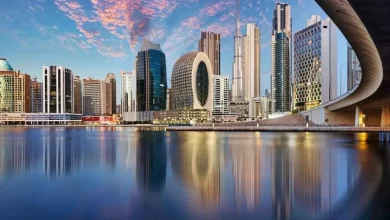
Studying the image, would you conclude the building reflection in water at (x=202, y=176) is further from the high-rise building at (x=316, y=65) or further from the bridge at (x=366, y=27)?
the high-rise building at (x=316, y=65)

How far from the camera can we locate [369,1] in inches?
472

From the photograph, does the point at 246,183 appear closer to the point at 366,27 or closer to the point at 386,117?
the point at 366,27

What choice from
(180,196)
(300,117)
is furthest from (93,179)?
(300,117)

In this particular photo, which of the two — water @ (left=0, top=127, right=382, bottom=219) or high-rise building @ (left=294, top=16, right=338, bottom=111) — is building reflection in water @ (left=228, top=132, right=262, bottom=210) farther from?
high-rise building @ (left=294, top=16, right=338, bottom=111)

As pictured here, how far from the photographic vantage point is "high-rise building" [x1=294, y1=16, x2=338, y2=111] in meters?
147

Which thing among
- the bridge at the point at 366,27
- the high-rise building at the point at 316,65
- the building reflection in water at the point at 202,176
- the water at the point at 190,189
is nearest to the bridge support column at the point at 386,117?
the bridge at the point at 366,27

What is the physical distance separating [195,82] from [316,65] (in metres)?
66.1

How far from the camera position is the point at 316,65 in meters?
153

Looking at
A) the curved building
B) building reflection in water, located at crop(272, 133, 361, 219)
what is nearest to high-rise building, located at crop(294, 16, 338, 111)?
the curved building

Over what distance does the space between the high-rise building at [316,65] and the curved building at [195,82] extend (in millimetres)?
52072

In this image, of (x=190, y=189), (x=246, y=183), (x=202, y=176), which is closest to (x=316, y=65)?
(x=202, y=176)

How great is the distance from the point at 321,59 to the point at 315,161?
445 ft

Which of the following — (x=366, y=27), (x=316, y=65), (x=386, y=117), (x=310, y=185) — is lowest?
(x=310, y=185)

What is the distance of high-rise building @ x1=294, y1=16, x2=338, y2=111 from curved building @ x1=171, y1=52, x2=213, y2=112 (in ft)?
171
